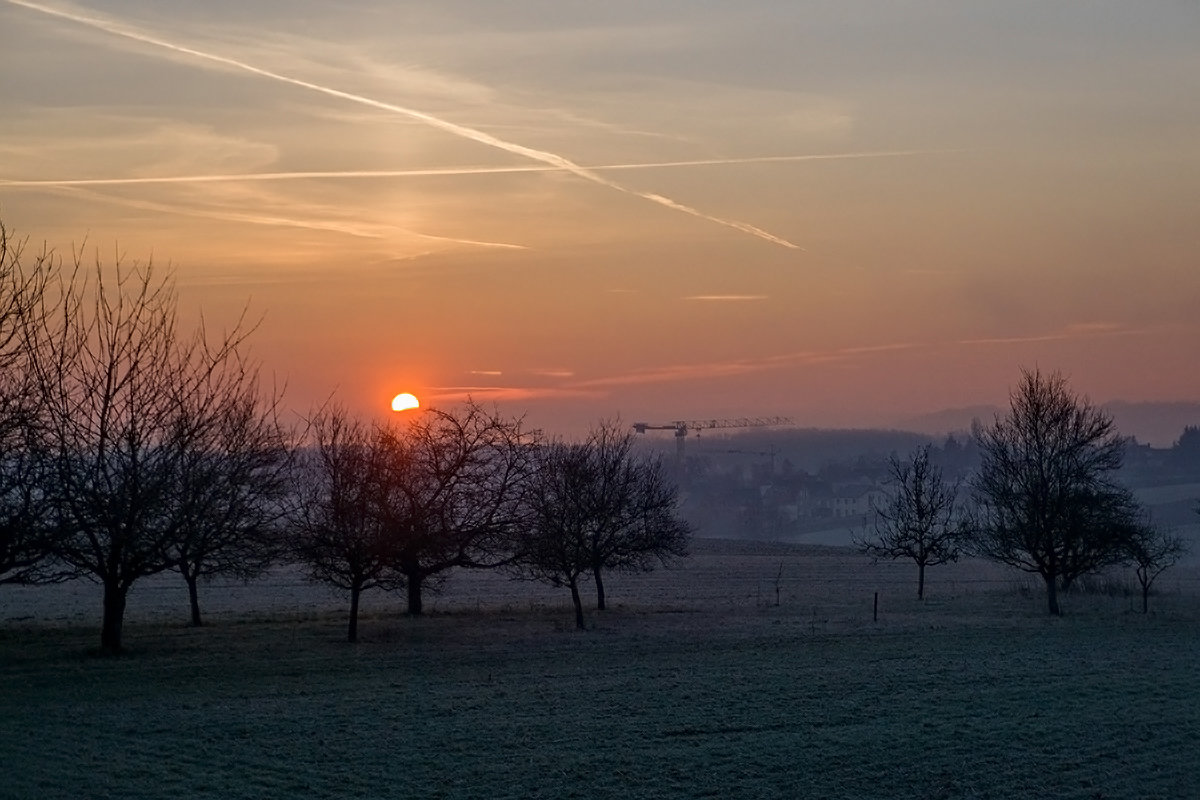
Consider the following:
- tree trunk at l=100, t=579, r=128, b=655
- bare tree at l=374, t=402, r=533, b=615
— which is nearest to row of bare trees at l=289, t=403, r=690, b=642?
bare tree at l=374, t=402, r=533, b=615

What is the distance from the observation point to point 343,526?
29.8 metres

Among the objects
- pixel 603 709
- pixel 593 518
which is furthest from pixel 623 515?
pixel 603 709

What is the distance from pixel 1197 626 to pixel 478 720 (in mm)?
25290

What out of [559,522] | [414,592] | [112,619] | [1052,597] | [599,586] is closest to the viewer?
[112,619]

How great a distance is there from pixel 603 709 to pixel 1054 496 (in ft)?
90.1

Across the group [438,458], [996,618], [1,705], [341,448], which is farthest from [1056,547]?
[1,705]

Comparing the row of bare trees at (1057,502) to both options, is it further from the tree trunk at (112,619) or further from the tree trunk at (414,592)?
the tree trunk at (112,619)

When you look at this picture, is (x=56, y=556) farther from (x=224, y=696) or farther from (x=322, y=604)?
(x=322, y=604)

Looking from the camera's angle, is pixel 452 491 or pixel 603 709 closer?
pixel 603 709

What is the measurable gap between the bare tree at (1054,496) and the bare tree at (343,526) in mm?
23025

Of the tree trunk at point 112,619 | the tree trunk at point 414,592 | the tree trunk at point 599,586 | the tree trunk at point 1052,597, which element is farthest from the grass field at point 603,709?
the tree trunk at point 1052,597

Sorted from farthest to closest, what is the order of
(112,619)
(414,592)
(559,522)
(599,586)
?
1. (599,586)
2. (414,592)
3. (559,522)
4. (112,619)

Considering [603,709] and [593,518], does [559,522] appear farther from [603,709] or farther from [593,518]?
[603,709]

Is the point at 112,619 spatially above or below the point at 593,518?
below
